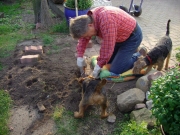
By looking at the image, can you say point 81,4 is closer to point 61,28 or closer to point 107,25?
point 61,28

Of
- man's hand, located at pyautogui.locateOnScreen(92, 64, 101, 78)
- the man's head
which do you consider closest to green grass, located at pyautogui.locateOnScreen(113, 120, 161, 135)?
man's hand, located at pyautogui.locateOnScreen(92, 64, 101, 78)

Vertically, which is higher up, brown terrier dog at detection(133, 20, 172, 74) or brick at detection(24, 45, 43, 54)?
brown terrier dog at detection(133, 20, 172, 74)

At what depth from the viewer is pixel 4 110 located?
11.9 ft

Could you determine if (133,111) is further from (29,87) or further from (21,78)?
(21,78)

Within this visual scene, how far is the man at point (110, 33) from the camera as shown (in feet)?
10.5

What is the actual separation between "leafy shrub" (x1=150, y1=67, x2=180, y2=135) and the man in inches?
46.6

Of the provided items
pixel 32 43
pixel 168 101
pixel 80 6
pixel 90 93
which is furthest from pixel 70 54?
pixel 168 101

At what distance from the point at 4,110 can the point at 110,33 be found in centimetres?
226

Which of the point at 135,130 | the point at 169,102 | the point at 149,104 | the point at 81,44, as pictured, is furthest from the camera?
the point at 81,44

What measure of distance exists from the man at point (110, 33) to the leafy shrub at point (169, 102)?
1.18m

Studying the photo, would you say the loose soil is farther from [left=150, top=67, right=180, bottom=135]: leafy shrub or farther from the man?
[left=150, top=67, right=180, bottom=135]: leafy shrub

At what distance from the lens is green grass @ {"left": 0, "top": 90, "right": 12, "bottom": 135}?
10.7 feet

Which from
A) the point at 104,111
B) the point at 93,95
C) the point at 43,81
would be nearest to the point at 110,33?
the point at 93,95

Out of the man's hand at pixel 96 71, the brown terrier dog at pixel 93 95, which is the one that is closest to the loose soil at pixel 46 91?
the brown terrier dog at pixel 93 95
